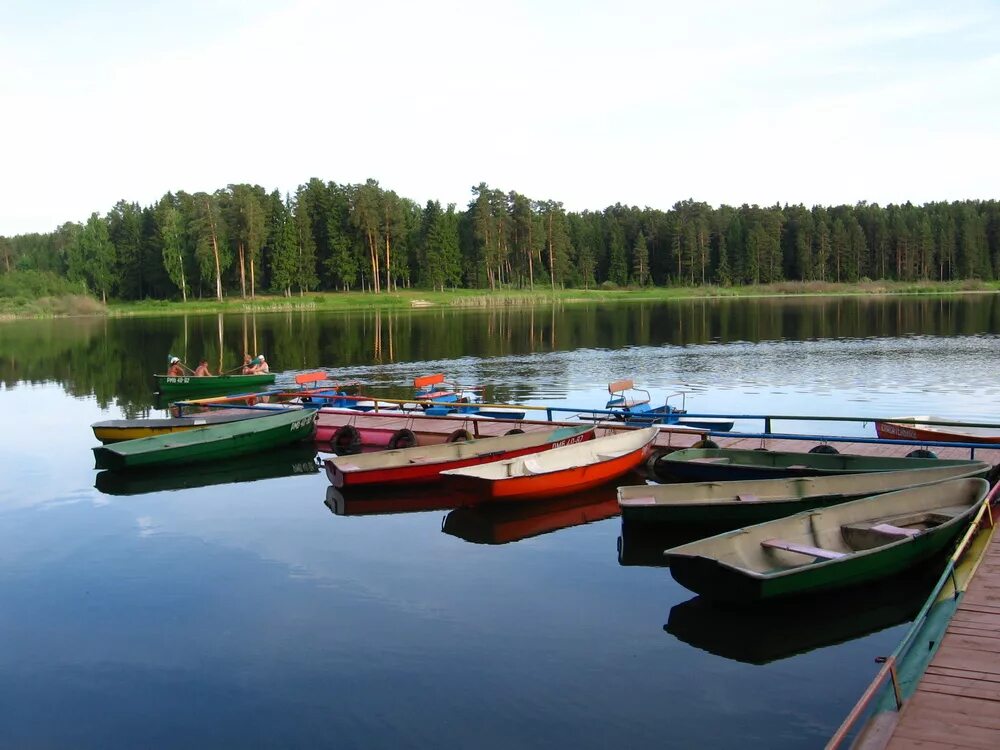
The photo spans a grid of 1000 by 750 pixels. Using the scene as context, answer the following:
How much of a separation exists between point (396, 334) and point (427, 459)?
4633cm

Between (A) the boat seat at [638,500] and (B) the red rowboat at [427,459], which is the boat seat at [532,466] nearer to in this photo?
(B) the red rowboat at [427,459]

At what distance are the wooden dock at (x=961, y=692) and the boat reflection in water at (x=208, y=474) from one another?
15424 mm

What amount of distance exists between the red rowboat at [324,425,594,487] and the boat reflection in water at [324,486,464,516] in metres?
0.26

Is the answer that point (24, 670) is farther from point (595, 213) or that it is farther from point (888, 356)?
point (595, 213)

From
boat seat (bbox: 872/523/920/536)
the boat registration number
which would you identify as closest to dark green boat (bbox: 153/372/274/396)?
the boat registration number

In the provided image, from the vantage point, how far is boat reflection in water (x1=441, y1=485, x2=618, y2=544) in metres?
15.3

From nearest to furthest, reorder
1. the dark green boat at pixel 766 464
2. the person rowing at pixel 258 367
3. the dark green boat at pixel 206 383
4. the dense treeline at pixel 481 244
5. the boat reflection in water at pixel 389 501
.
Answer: the dark green boat at pixel 766 464 < the boat reflection in water at pixel 389 501 < the dark green boat at pixel 206 383 < the person rowing at pixel 258 367 < the dense treeline at pixel 481 244

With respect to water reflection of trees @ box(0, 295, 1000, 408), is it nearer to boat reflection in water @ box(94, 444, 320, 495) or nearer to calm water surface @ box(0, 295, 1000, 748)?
boat reflection in water @ box(94, 444, 320, 495)

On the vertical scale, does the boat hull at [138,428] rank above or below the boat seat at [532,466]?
above

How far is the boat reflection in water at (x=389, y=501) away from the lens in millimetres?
16984

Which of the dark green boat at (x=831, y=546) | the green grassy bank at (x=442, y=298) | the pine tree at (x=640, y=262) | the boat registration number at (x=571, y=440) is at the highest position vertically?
the pine tree at (x=640, y=262)

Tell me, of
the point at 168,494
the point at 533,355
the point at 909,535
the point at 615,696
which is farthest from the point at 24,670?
the point at 533,355

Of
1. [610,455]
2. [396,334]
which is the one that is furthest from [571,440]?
[396,334]

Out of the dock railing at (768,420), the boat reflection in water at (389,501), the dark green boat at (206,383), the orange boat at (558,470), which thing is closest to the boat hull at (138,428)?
the dock railing at (768,420)
